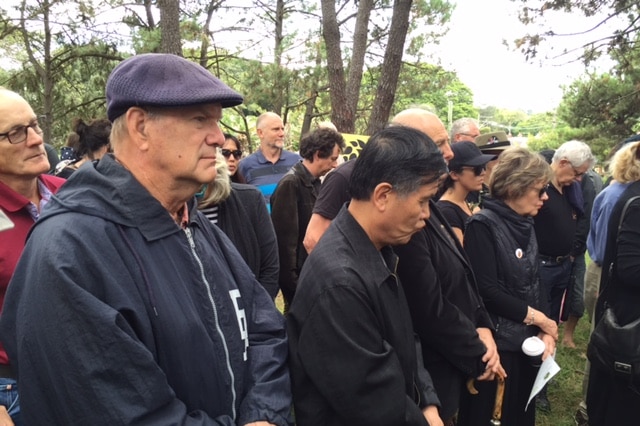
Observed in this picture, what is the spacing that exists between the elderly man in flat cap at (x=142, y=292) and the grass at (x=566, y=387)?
Result: 3067mm

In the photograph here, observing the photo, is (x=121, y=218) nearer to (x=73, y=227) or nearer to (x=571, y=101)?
(x=73, y=227)

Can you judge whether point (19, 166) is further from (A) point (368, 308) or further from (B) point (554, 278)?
(B) point (554, 278)

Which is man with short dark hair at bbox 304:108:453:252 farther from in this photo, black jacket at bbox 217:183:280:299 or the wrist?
the wrist

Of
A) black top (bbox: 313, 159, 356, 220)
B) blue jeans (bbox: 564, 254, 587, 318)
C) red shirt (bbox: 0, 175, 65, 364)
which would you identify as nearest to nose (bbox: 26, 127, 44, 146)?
red shirt (bbox: 0, 175, 65, 364)

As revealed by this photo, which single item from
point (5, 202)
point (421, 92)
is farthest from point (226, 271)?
point (421, 92)

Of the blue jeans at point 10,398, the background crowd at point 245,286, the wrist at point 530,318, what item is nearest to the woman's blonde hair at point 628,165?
the background crowd at point 245,286

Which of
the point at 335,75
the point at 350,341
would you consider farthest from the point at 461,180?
the point at 335,75

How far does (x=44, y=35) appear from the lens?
9906 millimetres

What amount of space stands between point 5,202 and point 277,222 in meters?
2.13

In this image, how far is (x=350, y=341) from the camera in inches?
60.3

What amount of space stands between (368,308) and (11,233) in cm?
133

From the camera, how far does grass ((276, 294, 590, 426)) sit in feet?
12.3

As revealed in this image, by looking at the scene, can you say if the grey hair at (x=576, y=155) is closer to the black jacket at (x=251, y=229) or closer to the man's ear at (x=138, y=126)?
the black jacket at (x=251, y=229)

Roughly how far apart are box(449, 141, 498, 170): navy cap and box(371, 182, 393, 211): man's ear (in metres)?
1.31
